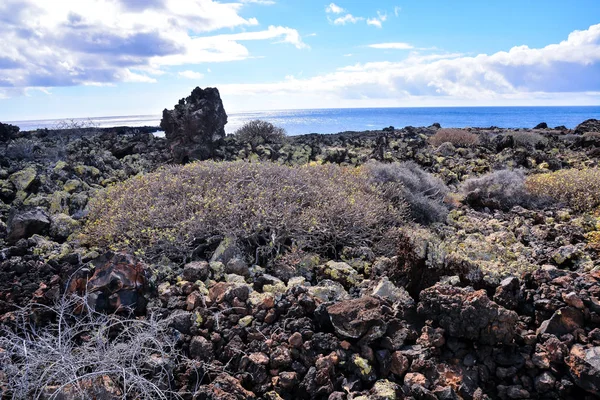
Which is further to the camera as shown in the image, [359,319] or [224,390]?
[359,319]

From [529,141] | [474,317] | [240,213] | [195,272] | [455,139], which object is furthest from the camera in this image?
[455,139]

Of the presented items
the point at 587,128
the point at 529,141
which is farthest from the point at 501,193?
the point at 587,128

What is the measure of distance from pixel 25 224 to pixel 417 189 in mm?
4749

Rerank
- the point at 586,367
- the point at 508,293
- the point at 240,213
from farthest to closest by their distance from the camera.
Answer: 1. the point at 240,213
2. the point at 508,293
3. the point at 586,367

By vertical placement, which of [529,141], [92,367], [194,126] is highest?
[194,126]

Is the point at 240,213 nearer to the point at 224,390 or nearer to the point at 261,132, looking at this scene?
the point at 224,390

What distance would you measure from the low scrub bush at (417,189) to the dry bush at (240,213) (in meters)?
0.32

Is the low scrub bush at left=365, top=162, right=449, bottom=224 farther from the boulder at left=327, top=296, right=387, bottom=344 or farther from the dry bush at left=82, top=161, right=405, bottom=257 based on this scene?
the boulder at left=327, top=296, right=387, bottom=344

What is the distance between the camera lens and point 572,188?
247 inches

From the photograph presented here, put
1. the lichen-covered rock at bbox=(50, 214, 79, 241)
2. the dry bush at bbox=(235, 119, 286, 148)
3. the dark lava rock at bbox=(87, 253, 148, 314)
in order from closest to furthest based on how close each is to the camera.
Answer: the dark lava rock at bbox=(87, 253, 148, 314), the lichen-covered rock at bbox=(50, 214, 79, 241), the dry bush at bbox=(235, 119, 286, 148)

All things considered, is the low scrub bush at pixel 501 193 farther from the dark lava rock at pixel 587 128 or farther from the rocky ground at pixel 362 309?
the dark lava rock at pixel 587 128

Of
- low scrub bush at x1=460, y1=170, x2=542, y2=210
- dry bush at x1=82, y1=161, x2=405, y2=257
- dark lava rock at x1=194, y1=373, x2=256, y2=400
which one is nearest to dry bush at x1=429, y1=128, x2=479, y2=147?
low scrub bush at x1=460, y1=170, x2=542, y2=210

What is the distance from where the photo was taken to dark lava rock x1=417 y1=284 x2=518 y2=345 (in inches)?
103

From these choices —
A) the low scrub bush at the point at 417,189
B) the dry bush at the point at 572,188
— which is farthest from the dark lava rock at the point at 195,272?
the dry bush at the point at 572,188
